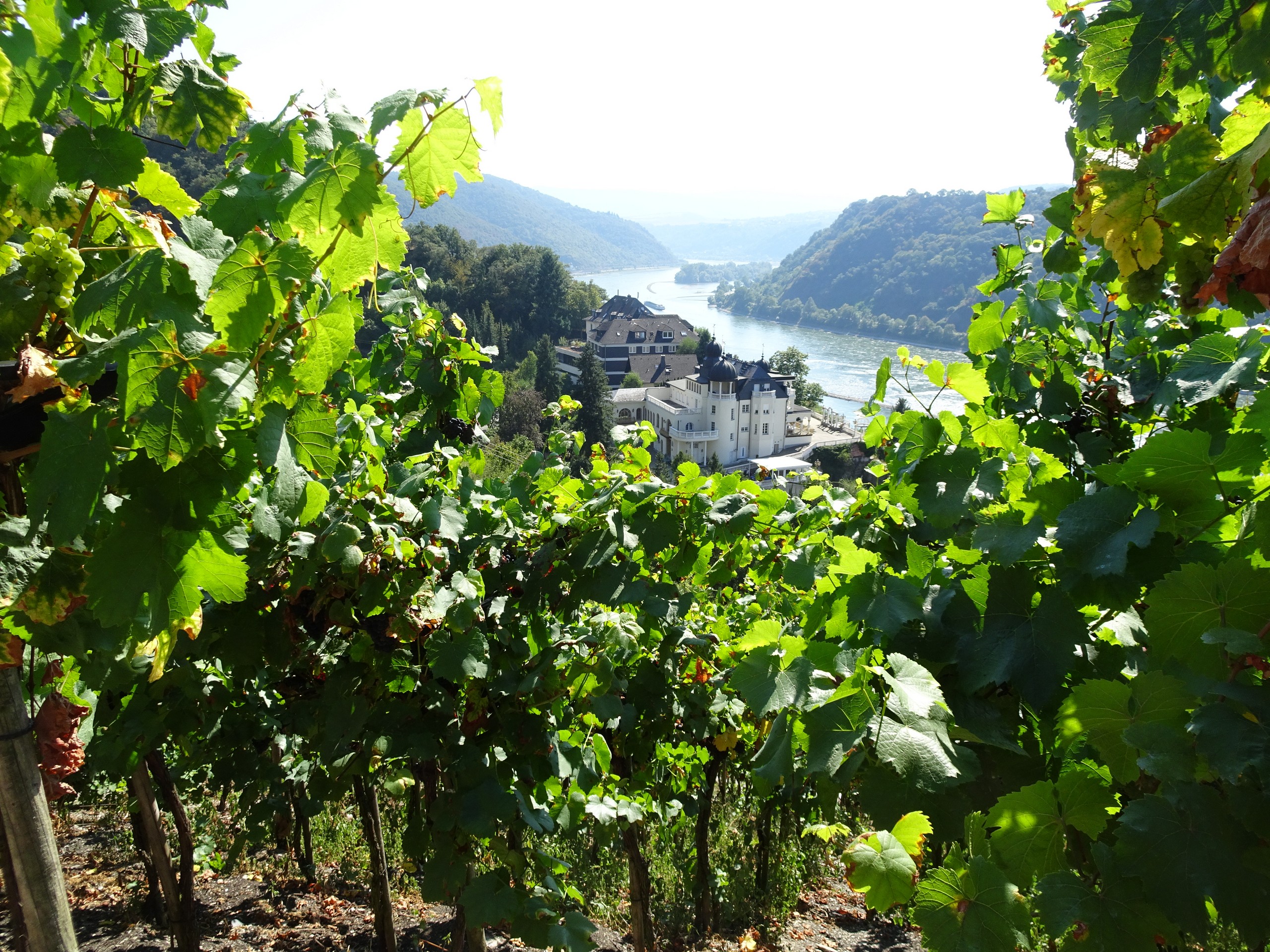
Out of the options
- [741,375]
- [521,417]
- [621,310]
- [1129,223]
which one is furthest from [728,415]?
[1129,223]

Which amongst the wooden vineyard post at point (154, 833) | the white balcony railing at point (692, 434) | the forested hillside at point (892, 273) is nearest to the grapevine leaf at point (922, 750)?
the wooden vineyard post at point (154, 833)

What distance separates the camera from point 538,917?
8.14ft

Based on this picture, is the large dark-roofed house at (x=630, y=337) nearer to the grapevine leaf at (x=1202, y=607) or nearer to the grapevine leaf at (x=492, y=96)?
the grapevine leaf at (x=492, y=96)

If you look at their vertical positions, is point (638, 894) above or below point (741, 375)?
below

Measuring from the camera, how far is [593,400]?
42.3 meters

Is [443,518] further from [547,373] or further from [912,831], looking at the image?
[547,373]

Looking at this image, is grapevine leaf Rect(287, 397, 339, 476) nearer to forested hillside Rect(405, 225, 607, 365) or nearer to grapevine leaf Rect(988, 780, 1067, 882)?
grapevine leaf Rect(988, 780, 1067, 882)

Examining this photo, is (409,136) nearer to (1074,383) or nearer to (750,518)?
(750,518)

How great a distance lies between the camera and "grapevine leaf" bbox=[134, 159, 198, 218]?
4.63 ft

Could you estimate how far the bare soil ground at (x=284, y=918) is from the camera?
14.7 ft

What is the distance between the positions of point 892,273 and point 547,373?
180 feet

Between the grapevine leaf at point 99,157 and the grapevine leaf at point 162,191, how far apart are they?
0.19 metres

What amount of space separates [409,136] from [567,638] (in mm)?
1972

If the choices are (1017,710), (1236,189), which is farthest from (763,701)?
(1236,189)
